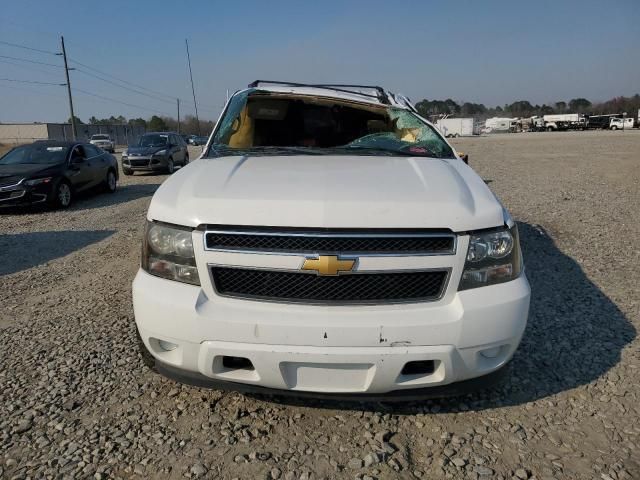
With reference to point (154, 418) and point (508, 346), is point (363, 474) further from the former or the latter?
point (154, 418)

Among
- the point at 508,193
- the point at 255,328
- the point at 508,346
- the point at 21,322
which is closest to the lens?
the point at 255,328

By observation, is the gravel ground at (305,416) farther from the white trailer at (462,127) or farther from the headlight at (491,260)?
the white trailer at (462,127)

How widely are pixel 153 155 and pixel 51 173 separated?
7.20 m

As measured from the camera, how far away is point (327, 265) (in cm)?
211

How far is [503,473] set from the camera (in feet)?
7.14

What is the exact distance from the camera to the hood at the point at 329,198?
216 cm

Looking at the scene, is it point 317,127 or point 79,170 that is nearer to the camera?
point 317,127

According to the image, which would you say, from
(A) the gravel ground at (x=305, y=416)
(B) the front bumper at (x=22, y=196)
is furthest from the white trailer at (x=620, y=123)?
(A) the gravel ground at (x=305, y=416)

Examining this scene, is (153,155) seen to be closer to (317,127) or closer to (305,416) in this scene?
(317,127)

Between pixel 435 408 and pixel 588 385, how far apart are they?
1024mm

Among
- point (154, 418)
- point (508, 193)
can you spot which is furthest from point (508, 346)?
point (508, 193)

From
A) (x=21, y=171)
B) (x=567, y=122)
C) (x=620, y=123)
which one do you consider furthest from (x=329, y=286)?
(x=567, y=122)

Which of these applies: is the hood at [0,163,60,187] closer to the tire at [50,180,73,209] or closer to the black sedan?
the black sedan

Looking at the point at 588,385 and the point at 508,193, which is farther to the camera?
the point at 508,193
